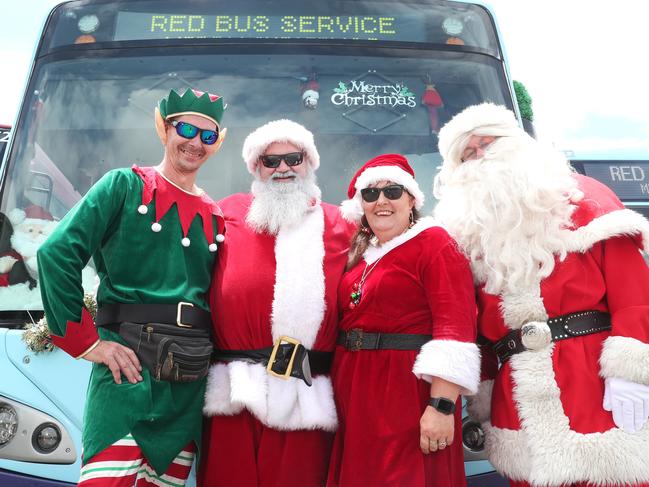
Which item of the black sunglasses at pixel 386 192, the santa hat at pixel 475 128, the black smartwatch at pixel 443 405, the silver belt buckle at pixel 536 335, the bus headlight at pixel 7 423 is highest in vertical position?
the santa hat at pixel 475 128

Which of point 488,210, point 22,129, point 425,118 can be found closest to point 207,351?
point 488,210

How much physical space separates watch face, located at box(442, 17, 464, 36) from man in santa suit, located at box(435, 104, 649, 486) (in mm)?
1345

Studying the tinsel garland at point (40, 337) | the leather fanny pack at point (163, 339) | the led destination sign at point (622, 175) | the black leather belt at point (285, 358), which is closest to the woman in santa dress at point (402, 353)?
the black leather belt at point (285, 358)

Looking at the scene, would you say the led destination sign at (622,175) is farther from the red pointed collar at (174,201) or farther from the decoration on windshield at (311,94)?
the red pointed collar at (174,201)

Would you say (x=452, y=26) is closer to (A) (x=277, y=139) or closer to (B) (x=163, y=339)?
(A) (x=277, y=139)

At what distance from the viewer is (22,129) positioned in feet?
10.7

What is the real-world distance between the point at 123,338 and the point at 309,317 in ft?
2.22

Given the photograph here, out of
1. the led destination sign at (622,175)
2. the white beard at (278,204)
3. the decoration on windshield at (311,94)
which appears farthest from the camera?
the led destination sign at (622,175)

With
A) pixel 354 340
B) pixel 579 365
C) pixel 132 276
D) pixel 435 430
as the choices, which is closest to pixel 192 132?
pixel 132 276

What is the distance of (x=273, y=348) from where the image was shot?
2508mm

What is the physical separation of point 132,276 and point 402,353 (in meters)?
1.00

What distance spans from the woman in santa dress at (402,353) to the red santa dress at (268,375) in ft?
0.28

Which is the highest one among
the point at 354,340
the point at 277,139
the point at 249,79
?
the point at 249,79

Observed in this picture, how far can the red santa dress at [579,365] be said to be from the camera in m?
2.11
